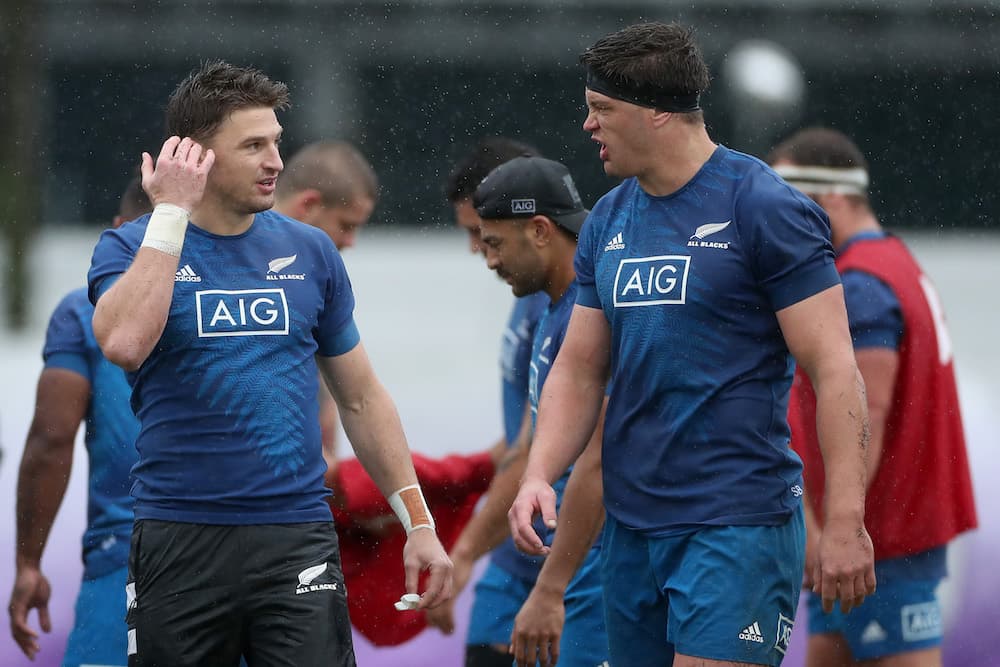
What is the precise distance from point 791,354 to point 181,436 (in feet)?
5.08

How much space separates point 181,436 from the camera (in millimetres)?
3781

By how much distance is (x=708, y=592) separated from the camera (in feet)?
12.1

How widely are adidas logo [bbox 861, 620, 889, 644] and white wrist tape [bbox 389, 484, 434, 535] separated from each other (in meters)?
1.96

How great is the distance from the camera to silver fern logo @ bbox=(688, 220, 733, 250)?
3781 millimetres

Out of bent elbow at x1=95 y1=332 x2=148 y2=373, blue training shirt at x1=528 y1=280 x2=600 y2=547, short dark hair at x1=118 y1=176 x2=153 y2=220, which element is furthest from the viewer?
short dark hair at x1=118 y1=176 x2=153 y2=220

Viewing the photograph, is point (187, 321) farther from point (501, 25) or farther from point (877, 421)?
point (501, 25)

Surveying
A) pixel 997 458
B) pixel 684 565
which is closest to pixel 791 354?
pixel 684 565

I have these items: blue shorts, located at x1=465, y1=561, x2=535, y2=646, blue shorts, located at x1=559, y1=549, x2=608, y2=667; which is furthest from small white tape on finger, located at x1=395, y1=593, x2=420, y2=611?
blue shorts, located at x1=465, y1=561, x2=535, y2=646

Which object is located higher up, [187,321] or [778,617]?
[187,321]

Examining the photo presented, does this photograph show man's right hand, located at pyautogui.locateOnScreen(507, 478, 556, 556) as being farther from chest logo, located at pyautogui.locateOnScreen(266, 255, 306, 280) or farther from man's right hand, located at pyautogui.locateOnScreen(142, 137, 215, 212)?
man's right hand, located at pyautogui.locateOnScreen(142, 137, 215, 212)

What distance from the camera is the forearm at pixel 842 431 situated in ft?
11.9

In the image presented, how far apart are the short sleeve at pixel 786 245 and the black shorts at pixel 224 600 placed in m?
1.36

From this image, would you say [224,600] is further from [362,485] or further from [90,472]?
[362,485]

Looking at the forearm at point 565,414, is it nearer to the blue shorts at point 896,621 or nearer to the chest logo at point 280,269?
the chest logo at point 280,269
